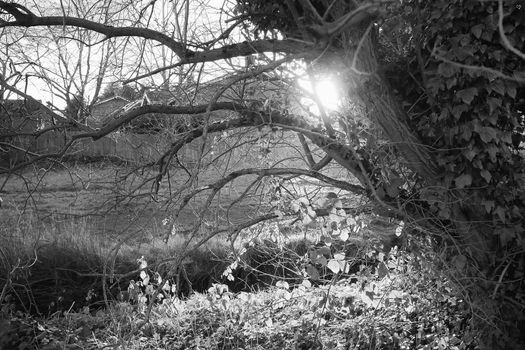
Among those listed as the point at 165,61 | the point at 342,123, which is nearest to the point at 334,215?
the point at 342,123

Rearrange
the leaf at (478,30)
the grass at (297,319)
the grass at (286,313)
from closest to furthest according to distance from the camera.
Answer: the leaf at (478,30)
the grass at (286,313)
the grass at (297,319)

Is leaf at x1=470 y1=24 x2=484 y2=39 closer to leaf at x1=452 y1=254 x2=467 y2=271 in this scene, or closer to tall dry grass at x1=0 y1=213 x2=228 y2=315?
leaf at x1=452 y1=254 x2=467 y2=271

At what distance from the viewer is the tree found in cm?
351

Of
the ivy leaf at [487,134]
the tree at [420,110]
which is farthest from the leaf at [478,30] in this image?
the ivy leaf at [487,134]

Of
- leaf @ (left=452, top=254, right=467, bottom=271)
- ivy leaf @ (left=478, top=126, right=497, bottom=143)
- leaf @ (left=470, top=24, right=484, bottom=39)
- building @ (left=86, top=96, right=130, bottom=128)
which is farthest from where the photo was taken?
building @ (left=86, top=96, right=130, bottom=128)

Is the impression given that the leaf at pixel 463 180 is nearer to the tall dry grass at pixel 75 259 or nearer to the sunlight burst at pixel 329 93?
the sunlight burst at pixel 329 93

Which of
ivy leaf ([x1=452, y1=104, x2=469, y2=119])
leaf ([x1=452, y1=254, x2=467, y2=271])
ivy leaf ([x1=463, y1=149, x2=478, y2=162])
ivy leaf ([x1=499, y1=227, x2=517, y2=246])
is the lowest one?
leaf ([x1=452, y1=254, x2=467, y2=271])

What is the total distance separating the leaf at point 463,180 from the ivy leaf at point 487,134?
0.30 meters

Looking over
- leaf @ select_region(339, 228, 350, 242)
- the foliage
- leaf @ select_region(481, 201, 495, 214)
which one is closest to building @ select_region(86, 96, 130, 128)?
the foliage

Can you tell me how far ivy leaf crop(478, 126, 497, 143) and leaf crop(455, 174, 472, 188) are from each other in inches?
11.7

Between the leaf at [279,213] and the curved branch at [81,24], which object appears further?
the leaf at [279,213]

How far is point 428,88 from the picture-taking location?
379 centimetres

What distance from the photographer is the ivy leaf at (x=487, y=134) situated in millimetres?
3520

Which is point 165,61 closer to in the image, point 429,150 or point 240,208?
point 240,208
